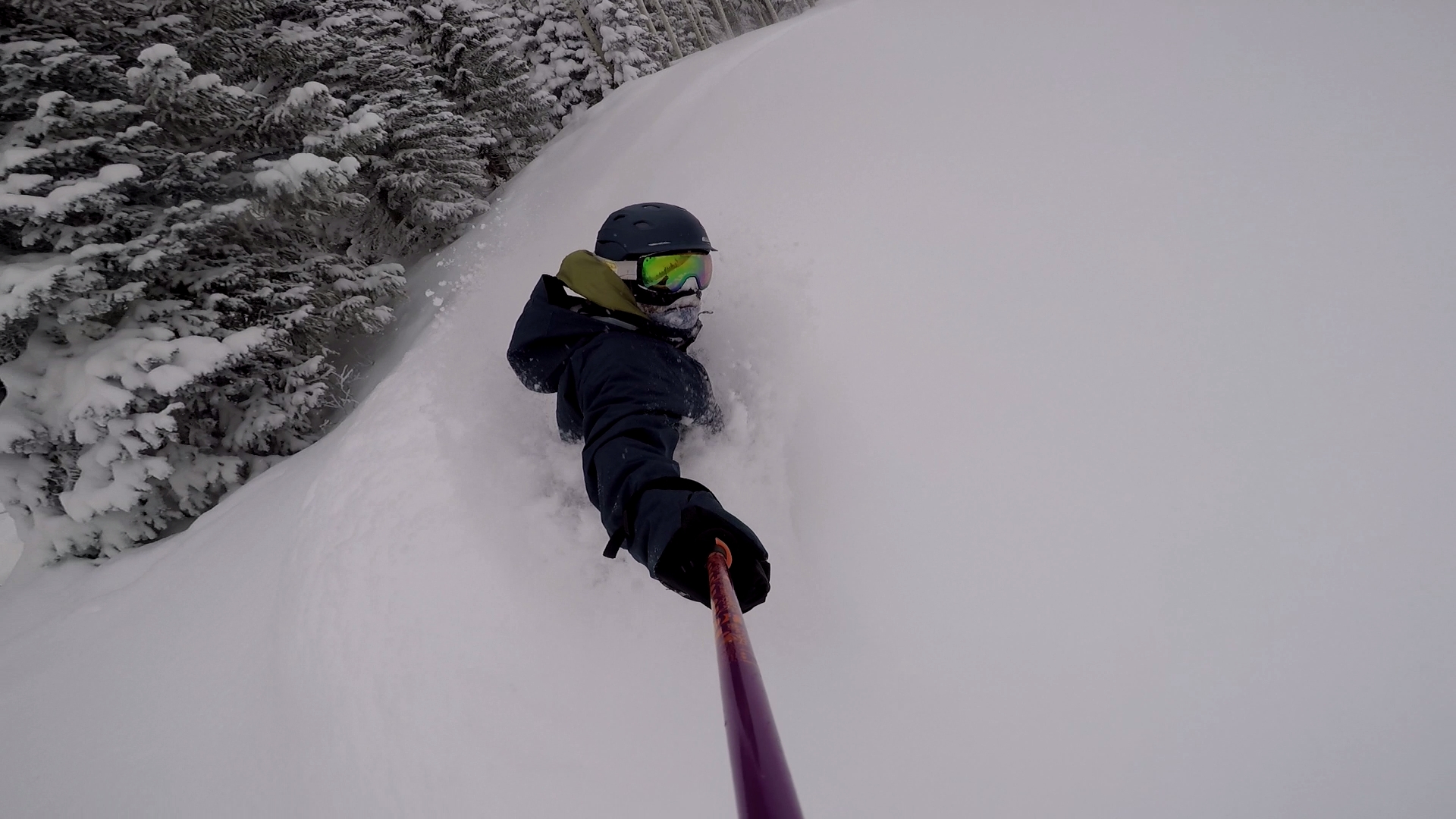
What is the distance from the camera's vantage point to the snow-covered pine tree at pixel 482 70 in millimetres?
12148

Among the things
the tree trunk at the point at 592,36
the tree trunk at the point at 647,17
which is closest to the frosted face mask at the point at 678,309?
the tree trunk at the point at 592,36

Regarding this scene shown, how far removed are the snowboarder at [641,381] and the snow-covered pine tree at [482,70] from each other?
10.6 metres

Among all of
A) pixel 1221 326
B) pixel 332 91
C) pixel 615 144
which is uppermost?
pixel 332 91

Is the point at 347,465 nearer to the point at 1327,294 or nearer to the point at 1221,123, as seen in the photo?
the point at 1327,294

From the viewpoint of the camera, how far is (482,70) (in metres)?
12.6

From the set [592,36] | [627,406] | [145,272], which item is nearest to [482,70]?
[592,36]

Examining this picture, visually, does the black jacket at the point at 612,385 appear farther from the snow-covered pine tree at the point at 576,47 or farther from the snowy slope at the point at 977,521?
the snow-covered pine tree at the point at 576,47

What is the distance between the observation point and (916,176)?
343 cm

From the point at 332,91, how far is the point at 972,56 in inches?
406

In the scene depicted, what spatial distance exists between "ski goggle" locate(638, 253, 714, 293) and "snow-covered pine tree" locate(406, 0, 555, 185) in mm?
10683

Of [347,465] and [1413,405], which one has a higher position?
[347,465]

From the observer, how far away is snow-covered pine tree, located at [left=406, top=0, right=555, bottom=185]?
12.1m

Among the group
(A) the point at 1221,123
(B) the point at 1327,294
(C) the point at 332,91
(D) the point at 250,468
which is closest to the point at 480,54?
(C) the point at 332,91

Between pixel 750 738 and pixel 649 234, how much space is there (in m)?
2.14
